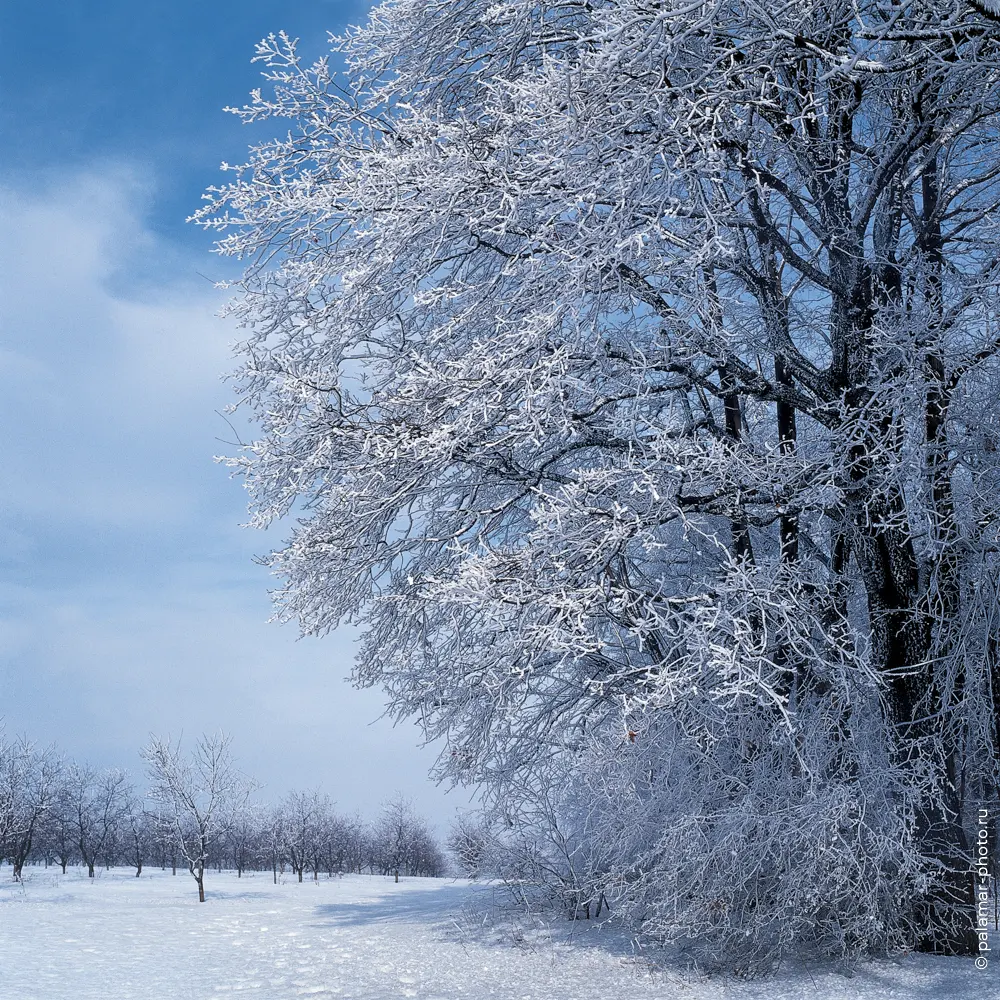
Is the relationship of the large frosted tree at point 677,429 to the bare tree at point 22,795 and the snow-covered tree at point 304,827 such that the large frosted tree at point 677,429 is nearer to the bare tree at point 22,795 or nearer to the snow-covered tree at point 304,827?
the bare tree at point 22,795

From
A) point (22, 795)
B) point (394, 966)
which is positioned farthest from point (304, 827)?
point (394, 966)

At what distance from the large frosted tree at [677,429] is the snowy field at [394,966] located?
51 cm

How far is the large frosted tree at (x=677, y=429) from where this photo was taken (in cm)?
610

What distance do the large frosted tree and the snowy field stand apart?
511 mm

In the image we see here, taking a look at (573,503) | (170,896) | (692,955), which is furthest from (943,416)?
(170,896)

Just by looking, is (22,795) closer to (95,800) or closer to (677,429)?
(95,800)

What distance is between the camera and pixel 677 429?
8297 millimetres

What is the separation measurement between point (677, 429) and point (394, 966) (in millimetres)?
5773

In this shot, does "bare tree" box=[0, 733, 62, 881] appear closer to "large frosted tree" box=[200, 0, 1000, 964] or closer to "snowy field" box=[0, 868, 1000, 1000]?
"snowy field" box=[0, 868, 1000, 1000]

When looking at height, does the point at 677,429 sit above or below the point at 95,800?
above

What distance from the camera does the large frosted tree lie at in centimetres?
610

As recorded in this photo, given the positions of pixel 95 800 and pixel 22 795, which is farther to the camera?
pixel 95 800

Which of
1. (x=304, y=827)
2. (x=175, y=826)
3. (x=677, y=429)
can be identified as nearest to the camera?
(x=677, y=429)

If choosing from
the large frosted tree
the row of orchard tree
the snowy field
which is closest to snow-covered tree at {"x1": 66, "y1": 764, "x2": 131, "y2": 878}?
the row of orchard tree
